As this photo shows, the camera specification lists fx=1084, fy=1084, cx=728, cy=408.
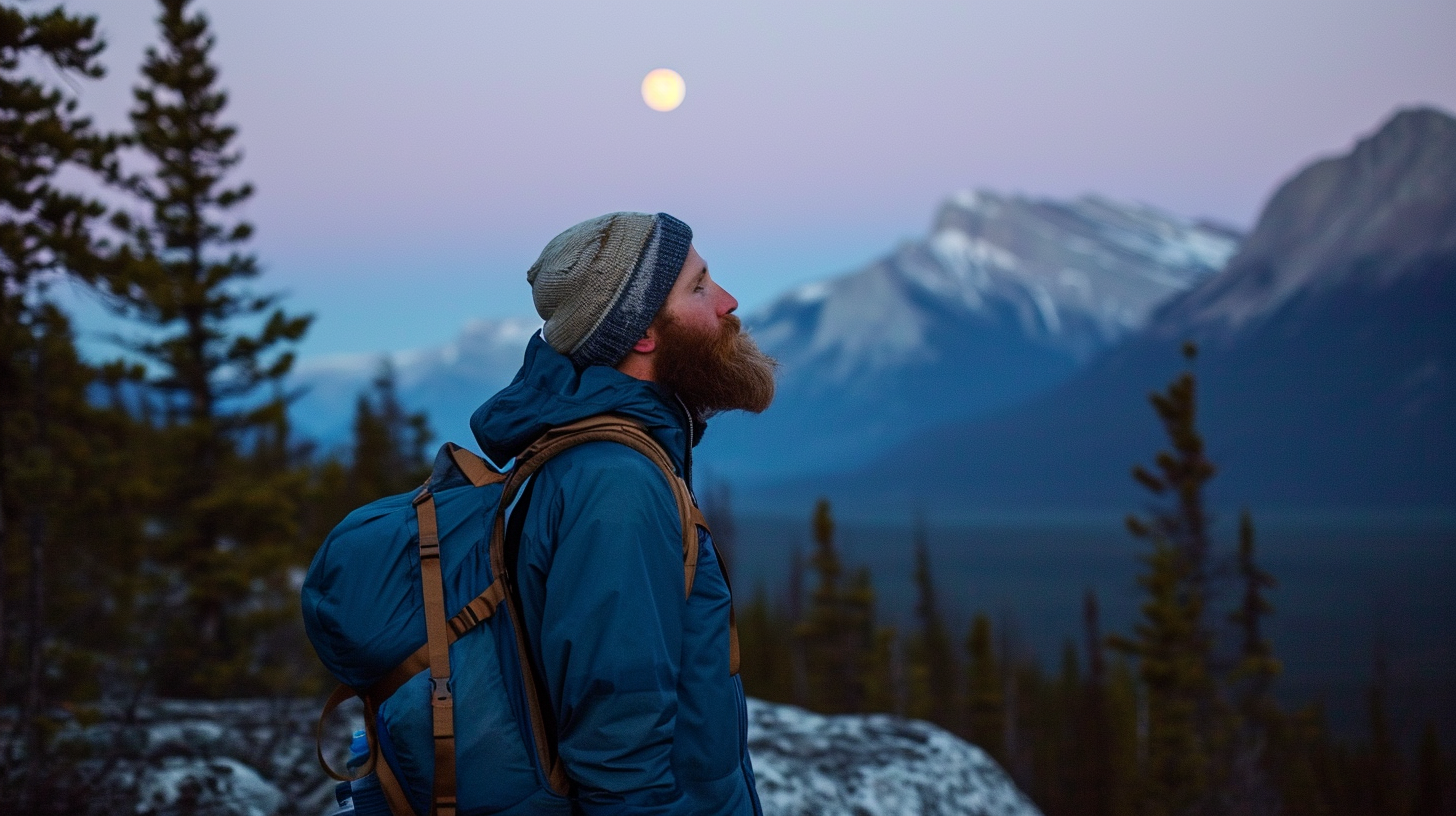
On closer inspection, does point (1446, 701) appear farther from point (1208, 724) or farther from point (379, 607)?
point (379, 607)

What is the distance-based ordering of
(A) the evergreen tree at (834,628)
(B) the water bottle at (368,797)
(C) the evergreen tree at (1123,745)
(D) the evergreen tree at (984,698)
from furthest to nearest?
(D) the evergreen tree at (984,698)
(C) the evergreen tree at (1123,745)
(A) the evergreen tree at (834,628)
(B) the water bottle at (368,797)

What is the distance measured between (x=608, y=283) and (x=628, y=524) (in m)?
0.74

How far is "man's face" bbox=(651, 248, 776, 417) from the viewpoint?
3127 millimetres

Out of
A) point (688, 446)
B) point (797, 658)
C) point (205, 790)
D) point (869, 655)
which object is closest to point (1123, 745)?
point (869, 655)

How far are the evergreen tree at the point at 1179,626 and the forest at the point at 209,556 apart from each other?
114 millimetres

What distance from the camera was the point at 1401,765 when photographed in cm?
7125

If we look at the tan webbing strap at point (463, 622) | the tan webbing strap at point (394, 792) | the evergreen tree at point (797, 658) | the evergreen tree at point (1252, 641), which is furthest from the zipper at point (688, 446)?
the evergreen tree at point (797, 658)

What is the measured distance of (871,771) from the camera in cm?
614

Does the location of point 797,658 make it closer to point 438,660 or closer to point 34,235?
point 34,235

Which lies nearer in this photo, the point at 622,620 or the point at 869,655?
the point at 622,620

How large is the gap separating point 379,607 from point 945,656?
233 ft

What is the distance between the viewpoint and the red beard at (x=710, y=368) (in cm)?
312

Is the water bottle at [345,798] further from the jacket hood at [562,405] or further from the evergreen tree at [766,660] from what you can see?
the evergreen tree at [766,660]

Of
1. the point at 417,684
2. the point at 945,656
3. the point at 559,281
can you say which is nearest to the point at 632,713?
the point at 417,684
